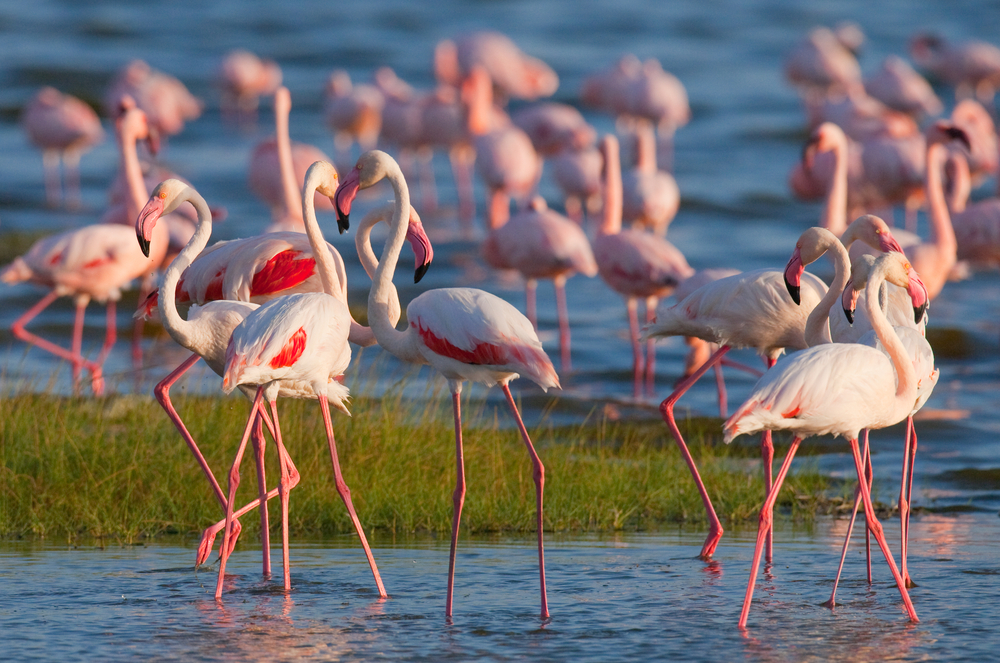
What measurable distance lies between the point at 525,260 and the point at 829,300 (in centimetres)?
536

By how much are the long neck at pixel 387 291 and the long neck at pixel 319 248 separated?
0.98 ft

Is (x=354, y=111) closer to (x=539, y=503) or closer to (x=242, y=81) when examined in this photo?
(x=242, y=81)

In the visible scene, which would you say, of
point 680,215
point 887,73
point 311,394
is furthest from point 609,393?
point 887,73

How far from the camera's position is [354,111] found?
19.2m

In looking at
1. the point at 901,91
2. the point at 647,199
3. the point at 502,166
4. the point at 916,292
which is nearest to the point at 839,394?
the point at 916,292

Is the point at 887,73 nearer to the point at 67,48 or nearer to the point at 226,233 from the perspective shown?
the point at 226,233

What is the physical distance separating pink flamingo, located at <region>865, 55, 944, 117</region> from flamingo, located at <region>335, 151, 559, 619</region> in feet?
51.0

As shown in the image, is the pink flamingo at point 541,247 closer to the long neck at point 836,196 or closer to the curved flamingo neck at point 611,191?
the curved flamingo neck at point 611,191

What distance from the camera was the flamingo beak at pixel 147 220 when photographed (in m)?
5.41

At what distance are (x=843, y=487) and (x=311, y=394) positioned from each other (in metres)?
2.94

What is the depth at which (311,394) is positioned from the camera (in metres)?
5.69

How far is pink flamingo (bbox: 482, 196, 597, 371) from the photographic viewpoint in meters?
10.5

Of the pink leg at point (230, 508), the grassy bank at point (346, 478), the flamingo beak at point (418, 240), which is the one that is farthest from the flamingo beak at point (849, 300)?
the pink leg at point (230, 508)

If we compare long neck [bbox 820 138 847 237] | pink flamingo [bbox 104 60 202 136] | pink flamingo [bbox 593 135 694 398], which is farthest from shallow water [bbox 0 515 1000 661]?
pink flamingo [bbox 104 60 202 136]
